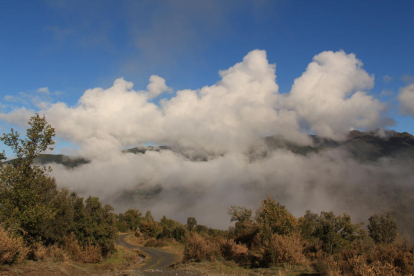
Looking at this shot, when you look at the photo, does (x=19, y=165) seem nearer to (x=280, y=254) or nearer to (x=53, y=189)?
(x=53, y=189)

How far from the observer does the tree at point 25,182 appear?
16.7 m

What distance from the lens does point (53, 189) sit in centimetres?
2789

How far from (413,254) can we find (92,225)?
28908mm

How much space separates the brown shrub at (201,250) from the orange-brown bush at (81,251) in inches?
419

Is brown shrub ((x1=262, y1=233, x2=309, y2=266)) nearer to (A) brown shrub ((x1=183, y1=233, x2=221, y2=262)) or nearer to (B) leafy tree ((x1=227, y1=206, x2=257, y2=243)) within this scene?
(A) brown shrub ((x1=183, y1=233, x2=221, y2=262))

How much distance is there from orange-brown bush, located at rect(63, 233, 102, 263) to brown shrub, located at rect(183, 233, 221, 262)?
34.9ft

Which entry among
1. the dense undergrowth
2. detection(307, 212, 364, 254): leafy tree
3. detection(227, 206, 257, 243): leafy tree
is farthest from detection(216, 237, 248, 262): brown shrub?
detection(307, 212, 364, 254): leafy tree

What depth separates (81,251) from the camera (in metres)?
26.1

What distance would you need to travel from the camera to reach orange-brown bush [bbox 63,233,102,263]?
83.7ft

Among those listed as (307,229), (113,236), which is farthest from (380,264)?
(113,236)

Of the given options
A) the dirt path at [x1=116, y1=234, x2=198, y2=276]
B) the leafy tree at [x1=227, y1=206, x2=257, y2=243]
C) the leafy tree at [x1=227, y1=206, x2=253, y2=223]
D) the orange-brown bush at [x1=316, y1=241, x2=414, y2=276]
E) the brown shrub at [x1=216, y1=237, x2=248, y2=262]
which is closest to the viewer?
the orange-brown bush at [x1=316, y1=241, x2=414, y2=276]

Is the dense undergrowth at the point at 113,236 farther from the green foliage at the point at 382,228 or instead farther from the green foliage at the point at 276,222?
the green foliage at the point at 382,228

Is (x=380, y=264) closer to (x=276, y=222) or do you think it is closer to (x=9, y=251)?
(x=276, y=222)

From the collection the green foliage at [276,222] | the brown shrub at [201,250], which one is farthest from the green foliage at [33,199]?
the green foliage at [276,222]
